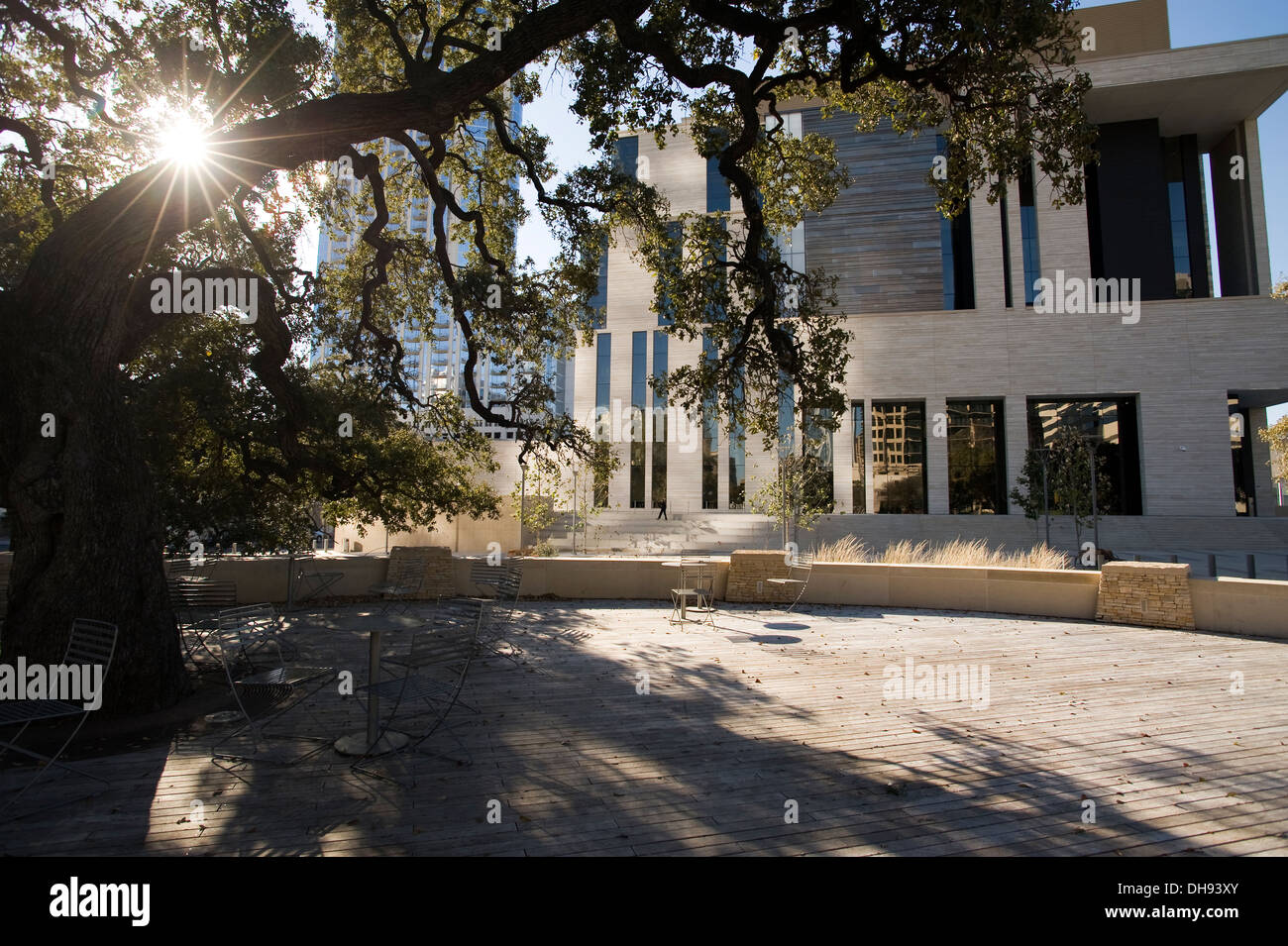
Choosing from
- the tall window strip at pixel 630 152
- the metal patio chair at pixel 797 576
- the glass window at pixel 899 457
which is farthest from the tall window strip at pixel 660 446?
the metal patio chair at pixel 797 576

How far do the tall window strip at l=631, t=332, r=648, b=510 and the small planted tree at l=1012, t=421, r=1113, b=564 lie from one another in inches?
682

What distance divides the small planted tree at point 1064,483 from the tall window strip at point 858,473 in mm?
6446

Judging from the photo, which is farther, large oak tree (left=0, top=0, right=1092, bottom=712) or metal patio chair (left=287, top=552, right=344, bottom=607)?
metal patio chair (left=287, top=552, right=344, bottom=607)

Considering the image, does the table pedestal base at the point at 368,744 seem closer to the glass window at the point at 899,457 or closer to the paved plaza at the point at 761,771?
the paved plaza at the point at 761,771

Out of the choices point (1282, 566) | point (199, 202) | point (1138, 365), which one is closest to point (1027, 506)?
point (1282, 566)

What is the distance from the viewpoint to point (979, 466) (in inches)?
1139

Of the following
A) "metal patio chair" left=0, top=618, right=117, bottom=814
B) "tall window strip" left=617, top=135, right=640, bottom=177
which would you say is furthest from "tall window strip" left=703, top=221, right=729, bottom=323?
"tall window strip" left=617, top=135, right=640, bottom=177

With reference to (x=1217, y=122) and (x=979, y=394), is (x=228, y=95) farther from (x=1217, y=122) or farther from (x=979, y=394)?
(x=1217, y=122)

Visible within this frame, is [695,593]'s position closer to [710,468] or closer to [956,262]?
[710,468]

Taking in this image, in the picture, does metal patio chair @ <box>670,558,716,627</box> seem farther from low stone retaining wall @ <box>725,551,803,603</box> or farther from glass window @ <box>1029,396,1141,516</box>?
glass window @ <box>1029,396,1141,516</box>

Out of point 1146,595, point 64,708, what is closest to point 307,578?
point 64,708

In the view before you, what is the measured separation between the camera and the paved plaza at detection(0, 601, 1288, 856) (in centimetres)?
316

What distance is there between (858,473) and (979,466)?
5.17 m
